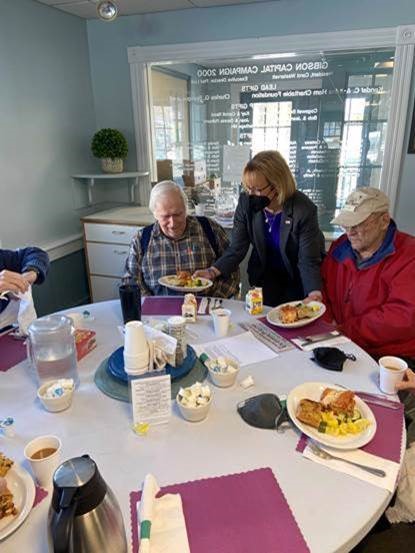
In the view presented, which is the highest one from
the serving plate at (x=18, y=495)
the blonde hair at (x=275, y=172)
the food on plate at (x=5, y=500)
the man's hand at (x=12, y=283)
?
the blonde hair at (x=275, y=172)

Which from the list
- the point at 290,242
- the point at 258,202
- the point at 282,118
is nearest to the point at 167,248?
the point at 258,202

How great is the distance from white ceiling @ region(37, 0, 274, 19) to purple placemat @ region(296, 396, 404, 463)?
111 inches

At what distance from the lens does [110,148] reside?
3.26 metres

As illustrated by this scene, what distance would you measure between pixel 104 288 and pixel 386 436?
2.70 m

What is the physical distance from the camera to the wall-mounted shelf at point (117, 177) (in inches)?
127

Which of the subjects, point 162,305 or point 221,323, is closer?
point 221,323

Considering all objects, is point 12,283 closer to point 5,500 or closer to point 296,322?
point 5,500

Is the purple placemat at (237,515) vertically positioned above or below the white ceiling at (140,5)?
below

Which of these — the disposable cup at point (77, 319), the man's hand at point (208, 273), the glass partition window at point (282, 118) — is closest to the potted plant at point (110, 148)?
the glass partition window at point (282, 118)

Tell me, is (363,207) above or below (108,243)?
above

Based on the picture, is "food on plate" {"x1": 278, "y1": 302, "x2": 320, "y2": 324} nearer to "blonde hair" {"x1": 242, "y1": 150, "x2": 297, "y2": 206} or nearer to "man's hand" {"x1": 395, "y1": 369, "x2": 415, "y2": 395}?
"man's hand" {"x1": 395, "y1": 369, "x2": 415, "y2": 395}

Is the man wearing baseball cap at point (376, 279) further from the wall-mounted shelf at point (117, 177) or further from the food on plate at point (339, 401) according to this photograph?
the wall-mounted shelf at point (117, 177)

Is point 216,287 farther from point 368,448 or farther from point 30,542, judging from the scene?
point 30,542

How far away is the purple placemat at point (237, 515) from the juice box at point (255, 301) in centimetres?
84
